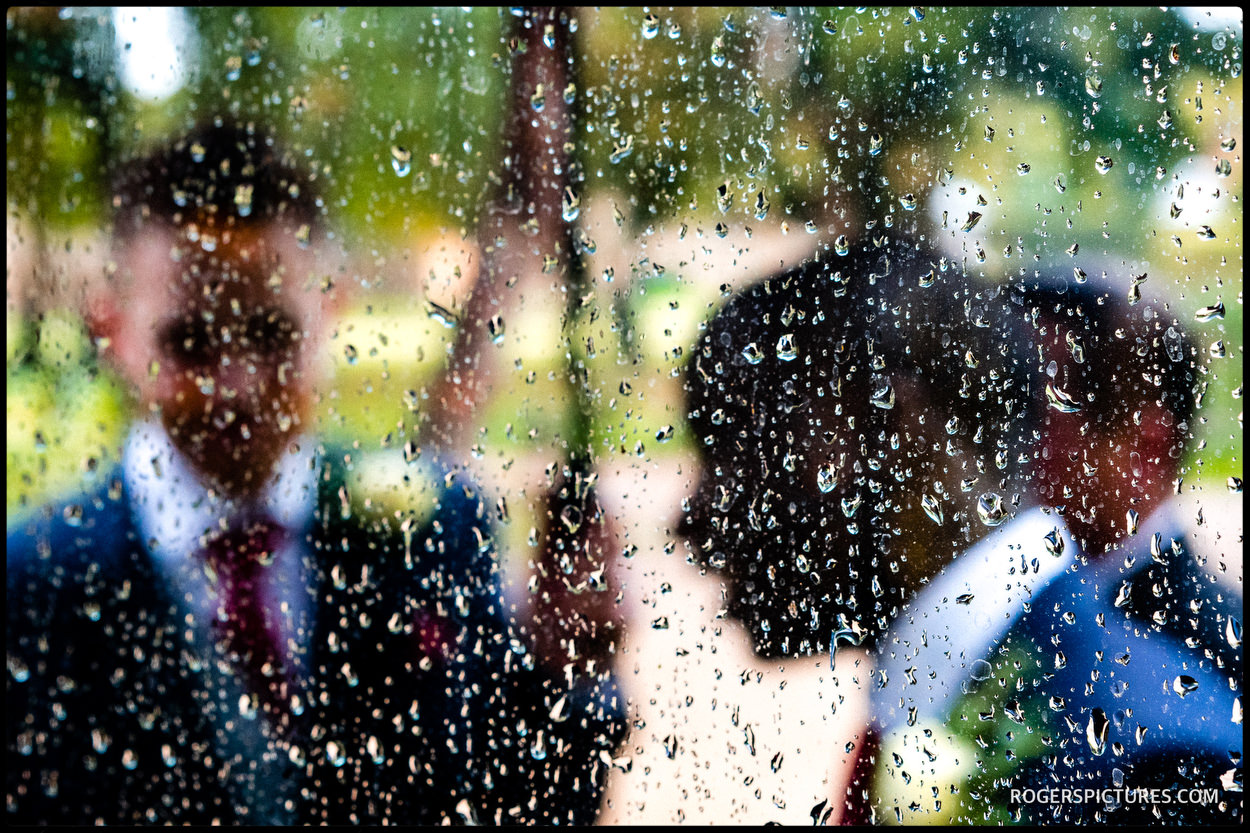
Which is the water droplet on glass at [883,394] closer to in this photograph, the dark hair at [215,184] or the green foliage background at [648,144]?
the green foliage background at [648,144]

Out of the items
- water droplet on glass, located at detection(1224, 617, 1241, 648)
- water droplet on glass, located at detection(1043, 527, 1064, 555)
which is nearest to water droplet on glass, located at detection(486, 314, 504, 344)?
water droplet on glass, located at detection(1043, 527, 1064, 555)

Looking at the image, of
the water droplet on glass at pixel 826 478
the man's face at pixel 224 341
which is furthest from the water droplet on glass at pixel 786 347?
the man's face at pixel 224 341

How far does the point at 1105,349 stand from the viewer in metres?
0.88

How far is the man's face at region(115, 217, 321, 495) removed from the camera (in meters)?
0.68

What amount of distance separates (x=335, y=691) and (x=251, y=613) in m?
0.11

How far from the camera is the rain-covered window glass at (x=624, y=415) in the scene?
2.26ft

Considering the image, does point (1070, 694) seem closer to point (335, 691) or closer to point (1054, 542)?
point (1054, 542)

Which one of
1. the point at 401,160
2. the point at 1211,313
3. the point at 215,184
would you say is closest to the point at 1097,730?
the point at 1211,313

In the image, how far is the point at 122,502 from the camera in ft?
2.23

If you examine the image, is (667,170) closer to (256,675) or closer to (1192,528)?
(256,675)

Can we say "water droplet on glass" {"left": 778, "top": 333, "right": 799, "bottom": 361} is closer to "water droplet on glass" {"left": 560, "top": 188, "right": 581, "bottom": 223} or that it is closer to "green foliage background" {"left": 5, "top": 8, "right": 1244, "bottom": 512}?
"green foliage background" {"left": 5, "top": 8, "right": 1244, "bottom": 512}

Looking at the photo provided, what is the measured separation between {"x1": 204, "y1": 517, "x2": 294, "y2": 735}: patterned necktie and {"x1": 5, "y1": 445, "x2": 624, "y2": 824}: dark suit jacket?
0.10 feet

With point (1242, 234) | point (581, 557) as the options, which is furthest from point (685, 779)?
point (1242, 234)

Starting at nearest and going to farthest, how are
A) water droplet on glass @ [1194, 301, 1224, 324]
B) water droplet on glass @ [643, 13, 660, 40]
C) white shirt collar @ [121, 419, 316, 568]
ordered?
white shirt collar @ [121, 419, 316, 568] → water droplet on glass @ [643, 13, 660, 40] → water droplet on glass @ [1194, 301, 1224, 324]
